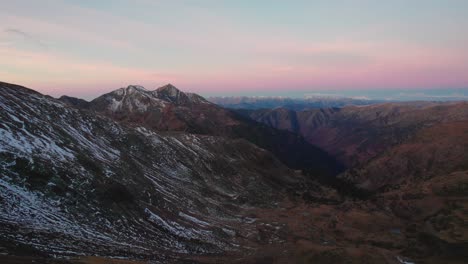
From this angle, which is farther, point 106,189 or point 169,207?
point 169,207

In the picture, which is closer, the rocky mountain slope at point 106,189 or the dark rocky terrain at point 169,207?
the rocky mountain slope at point 106,189

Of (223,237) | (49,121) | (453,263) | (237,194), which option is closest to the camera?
(453,263)

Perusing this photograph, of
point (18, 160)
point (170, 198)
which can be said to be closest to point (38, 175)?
point (18, 160)

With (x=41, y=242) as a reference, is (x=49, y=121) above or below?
above

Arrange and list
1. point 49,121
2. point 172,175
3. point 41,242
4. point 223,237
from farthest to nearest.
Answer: point 172,175 → point 49,121 → point 223,237 → point 41,242

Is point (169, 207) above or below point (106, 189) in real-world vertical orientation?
below

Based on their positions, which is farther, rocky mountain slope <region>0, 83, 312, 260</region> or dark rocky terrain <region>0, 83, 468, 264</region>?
dark rocky terrain <region>0, 83, 468, 264</region>

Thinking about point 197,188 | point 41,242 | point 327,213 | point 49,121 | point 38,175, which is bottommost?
point 327,213

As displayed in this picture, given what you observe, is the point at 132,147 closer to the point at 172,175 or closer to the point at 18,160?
the point at 172,175

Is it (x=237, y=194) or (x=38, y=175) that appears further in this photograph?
(x=237, y=194)
